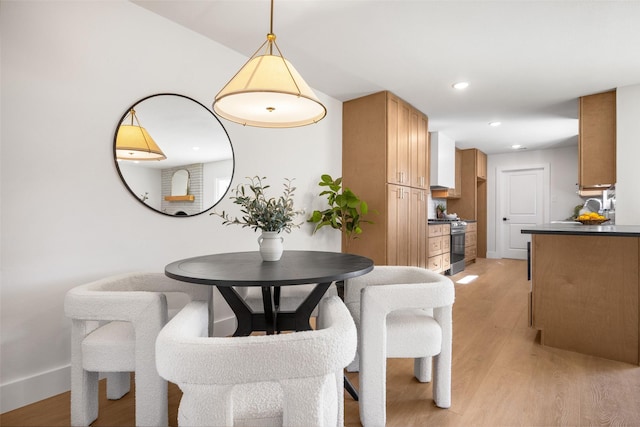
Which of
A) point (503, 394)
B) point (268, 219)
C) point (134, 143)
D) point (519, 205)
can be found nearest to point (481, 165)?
point (519, 205)

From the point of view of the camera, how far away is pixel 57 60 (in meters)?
1.89

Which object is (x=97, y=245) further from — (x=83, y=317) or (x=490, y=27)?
(x=490, y=27)

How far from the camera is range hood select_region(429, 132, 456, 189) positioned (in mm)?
5469

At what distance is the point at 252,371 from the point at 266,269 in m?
0.62

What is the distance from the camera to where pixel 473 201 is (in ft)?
22.8

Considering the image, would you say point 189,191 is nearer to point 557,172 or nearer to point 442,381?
point 442,381

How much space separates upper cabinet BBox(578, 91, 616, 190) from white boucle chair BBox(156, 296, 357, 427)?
4.08 meters

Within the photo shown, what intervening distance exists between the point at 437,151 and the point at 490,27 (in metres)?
3.11

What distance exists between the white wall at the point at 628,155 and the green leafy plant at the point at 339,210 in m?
2.59

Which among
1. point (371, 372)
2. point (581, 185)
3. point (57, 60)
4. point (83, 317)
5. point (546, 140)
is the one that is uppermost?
point (546, 140)

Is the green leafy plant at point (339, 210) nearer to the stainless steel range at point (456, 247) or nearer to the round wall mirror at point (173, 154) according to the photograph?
the round wall mirror at point (173, 154)

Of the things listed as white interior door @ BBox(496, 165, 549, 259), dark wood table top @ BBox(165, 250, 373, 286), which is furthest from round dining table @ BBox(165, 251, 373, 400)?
white interior door @ BBox(496, 165, 549, 259)

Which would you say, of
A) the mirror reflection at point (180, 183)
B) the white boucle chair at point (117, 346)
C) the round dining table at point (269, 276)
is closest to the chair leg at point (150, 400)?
the white boucle chair at point (117, 346)

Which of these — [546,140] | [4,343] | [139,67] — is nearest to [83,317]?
[4,343]
